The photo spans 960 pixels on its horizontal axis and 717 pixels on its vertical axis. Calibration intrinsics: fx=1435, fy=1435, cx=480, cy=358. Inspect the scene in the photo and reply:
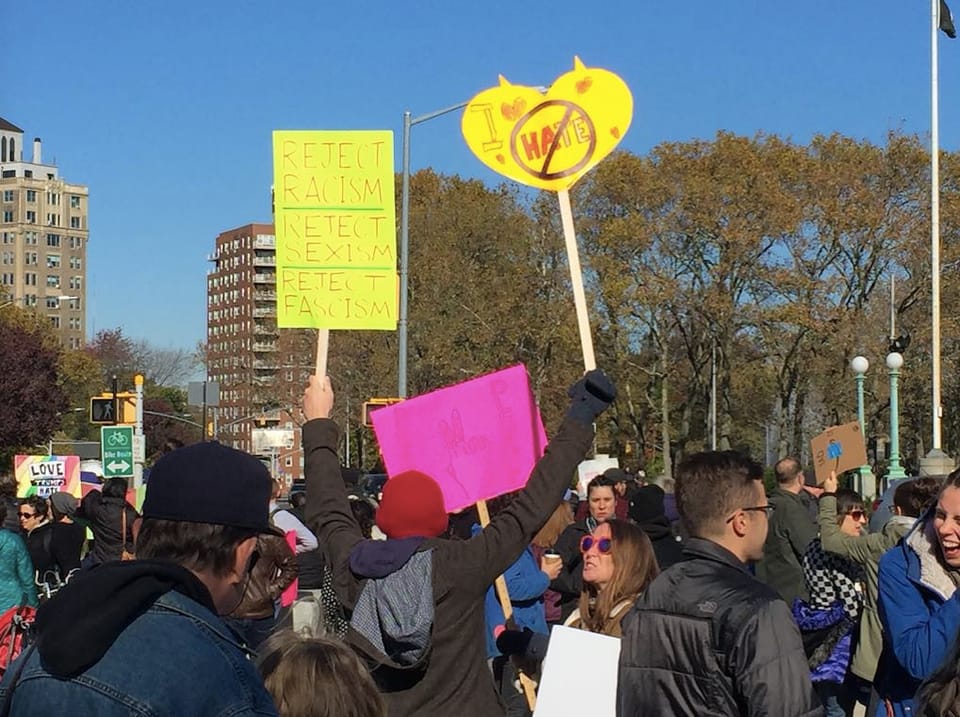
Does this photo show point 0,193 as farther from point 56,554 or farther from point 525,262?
point 56,554

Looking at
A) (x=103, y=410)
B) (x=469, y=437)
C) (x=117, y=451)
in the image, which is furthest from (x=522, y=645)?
(x=103, y=410)

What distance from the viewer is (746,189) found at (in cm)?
4525

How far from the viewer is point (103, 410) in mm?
24016

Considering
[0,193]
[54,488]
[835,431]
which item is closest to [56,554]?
[835,431]

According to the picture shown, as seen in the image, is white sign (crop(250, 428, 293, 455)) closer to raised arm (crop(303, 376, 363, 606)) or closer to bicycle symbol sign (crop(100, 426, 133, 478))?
bicycle symbol sign (crop(100, 426, 133, 478))

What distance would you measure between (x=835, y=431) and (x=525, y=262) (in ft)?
120

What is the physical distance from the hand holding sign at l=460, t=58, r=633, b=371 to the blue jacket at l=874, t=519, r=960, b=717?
237 cm

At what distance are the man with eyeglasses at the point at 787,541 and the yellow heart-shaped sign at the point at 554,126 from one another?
4.07 m

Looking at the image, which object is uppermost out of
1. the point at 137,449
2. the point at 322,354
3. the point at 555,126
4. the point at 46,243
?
the point at 46,243

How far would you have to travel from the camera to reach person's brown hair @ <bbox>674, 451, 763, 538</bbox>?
3875mm

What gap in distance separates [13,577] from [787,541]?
5.13m

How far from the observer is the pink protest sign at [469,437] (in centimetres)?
627

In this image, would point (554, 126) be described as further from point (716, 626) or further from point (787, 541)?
point (787, 541)

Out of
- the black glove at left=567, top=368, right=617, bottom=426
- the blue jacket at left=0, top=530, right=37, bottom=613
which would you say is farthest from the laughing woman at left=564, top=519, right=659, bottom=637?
the blue jacket at left=0, top=530, right=37, bottom=613
